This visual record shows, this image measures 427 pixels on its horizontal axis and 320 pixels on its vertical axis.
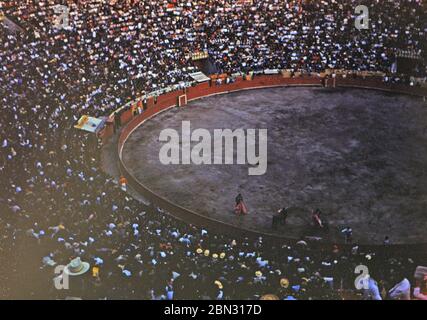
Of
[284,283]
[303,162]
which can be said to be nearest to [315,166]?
[303,162]

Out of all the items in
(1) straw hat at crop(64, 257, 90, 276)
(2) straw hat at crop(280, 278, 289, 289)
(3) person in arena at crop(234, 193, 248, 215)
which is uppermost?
(3) person in arena at crop(234, 193, 248, 215)

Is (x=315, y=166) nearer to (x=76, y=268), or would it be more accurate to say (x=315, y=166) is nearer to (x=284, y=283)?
(x=284, y=283)

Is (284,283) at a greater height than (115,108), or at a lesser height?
lesser

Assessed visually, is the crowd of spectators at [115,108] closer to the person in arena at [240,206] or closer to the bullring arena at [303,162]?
the bullring arena at [303,162]

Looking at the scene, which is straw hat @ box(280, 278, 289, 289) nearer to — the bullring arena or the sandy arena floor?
the bullring arena

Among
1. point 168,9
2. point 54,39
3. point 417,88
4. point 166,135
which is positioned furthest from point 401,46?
point 54,39

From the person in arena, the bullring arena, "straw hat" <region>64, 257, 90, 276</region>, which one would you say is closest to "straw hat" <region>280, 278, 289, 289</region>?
the bullring arena

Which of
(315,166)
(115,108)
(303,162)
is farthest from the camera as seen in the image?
(115,108)

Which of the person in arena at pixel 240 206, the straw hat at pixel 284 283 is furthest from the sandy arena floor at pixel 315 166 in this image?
the straw hat at pixel 284 283
